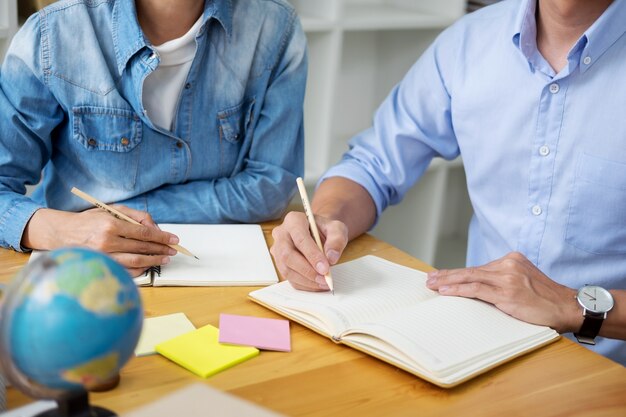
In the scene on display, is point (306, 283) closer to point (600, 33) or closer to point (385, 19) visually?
point (600, 33)

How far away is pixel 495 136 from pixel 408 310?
0.54 m

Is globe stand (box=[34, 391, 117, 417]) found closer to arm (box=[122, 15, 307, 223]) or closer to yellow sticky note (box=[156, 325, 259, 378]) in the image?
yellow sticky note (box=[156, 325, 259, 378])

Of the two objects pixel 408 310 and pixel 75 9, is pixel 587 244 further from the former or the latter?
pixel 75 9

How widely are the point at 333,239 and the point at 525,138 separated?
0.46 meters

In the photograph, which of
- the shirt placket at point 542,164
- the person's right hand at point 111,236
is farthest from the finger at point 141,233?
the shirt placket at point 542,164

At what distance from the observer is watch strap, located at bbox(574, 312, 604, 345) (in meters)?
1.25

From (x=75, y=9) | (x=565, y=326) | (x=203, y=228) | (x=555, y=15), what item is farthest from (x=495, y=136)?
(x=75, y=9)

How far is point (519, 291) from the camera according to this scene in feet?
3.96

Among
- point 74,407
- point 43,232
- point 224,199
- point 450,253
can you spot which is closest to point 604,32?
point 224,199

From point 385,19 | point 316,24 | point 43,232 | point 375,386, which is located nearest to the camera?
point 375,386

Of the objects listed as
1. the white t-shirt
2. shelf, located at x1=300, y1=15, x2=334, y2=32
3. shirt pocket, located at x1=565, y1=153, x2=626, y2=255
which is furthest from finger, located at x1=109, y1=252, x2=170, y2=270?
shelf, located at x1=300, y1=15, x2=334, y2=32

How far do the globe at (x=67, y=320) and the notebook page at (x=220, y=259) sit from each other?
0.54 m

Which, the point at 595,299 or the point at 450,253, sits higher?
the point at 595,299

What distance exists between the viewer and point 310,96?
253 cm
